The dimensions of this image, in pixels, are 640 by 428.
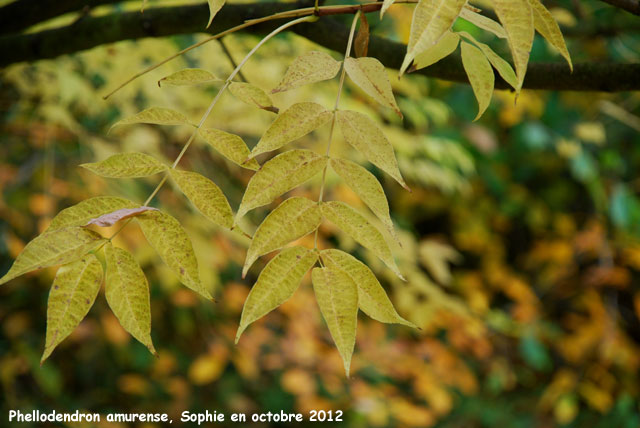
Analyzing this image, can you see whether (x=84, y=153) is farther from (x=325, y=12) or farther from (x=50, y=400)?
(x=325, y=12)

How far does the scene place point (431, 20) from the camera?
0.48 m

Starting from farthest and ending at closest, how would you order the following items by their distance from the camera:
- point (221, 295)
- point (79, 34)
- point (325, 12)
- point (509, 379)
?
point (509, 379), point (221, 295), point (79, 34), point (325, 12)

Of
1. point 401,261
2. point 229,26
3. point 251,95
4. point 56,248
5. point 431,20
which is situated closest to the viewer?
point 431,20

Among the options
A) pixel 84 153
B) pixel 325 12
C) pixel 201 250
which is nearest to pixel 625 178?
pixel 201 250

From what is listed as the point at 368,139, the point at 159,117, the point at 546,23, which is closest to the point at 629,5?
the point at 546,23

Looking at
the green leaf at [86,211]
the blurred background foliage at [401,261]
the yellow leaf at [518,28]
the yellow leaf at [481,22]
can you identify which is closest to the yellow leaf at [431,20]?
the yellow leaf at [518,28]

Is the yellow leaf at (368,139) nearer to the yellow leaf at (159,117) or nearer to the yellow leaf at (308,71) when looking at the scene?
the yellow leaf at (308,71)

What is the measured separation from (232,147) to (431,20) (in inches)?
11.6

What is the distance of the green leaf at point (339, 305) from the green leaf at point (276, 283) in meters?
0.02

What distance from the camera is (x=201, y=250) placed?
2.07 m

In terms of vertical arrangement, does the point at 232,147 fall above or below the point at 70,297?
above

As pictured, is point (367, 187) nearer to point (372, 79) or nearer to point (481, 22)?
point (372, 79)

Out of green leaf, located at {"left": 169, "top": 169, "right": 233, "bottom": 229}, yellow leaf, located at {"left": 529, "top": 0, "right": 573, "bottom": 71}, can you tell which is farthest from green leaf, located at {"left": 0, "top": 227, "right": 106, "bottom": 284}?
yellow leaf, located at {"left": 529, "top": 0, "right": 573, "bottom": 71}

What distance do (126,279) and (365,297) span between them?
0.29 metres
